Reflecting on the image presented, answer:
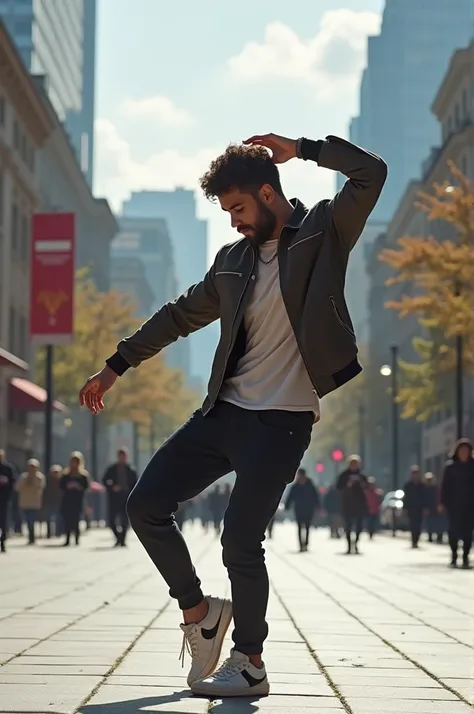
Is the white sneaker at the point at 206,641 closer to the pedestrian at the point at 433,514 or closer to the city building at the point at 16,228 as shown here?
the pedestrian at the point at 433,514

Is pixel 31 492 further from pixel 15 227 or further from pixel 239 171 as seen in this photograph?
pixel 15 227

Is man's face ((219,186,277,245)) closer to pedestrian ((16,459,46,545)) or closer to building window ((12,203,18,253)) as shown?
pedestrian ((16,459,46,545))

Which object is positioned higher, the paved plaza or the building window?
the building window

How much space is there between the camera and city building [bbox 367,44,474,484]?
6712cm

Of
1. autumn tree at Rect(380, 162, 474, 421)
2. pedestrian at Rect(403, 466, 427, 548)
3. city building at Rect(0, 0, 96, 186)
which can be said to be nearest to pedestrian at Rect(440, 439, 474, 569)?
pedestrian at Rect(403, 466, 427, 548)

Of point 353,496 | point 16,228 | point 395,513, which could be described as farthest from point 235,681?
point 16,228

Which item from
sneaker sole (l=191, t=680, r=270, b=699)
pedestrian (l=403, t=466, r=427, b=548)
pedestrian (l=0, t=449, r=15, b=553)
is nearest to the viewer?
sneaker sole (l=191, t=680, r=270, b=699)

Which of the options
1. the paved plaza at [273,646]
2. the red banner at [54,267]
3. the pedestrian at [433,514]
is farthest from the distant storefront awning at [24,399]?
the paved plaza at [273,646]

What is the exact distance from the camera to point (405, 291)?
306 ft

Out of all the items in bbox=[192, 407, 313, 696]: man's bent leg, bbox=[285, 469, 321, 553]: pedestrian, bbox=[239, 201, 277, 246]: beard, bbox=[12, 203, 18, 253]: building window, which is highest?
bbox=[12, 203, 18, 253]: building window

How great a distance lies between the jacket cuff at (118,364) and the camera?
6.94 meters

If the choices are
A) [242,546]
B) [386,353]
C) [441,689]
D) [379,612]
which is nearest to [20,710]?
[242,546]

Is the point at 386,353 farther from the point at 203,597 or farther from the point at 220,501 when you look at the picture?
the point at 203,597

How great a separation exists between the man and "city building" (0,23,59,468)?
142 feet
